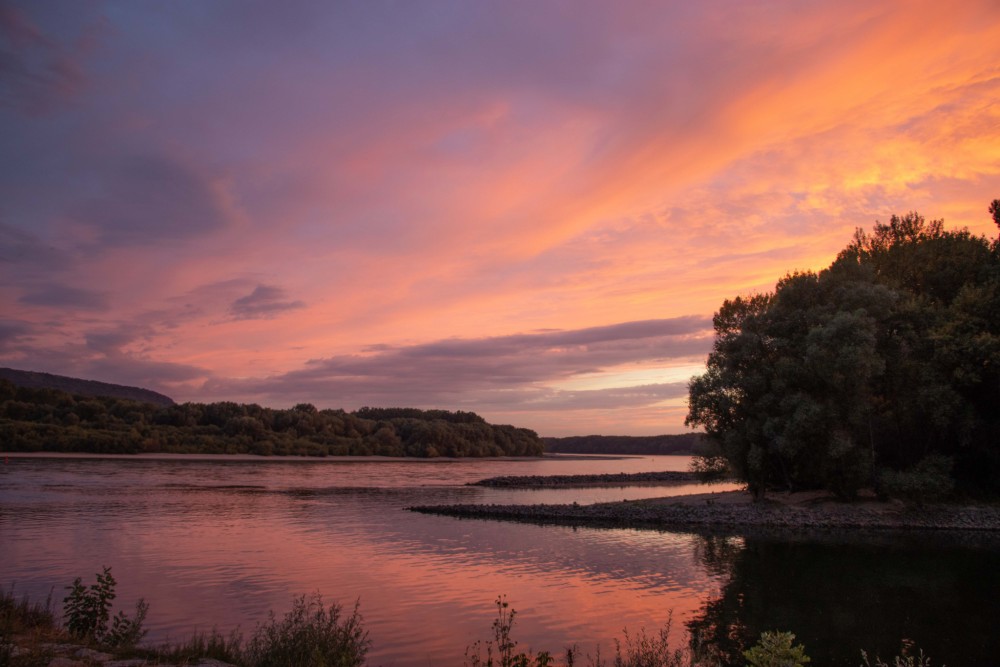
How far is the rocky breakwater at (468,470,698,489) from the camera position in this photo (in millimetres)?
85688

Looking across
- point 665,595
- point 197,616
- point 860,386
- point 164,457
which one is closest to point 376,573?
point 197,616

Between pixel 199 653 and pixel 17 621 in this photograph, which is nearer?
pixel 199 653

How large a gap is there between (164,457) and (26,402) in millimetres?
26516

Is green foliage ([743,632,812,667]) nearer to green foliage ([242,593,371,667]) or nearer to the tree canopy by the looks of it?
green foliage ([242,593,371,667])

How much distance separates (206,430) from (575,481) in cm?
8133

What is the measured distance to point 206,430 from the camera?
132875 mm

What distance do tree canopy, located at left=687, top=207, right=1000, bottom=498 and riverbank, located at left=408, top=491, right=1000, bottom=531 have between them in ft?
5.47

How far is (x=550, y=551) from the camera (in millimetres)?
33656

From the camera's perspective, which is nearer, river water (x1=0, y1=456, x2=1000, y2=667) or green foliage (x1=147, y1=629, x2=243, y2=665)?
green foliage (x1=147, y1=629, x2=243, y2=665)

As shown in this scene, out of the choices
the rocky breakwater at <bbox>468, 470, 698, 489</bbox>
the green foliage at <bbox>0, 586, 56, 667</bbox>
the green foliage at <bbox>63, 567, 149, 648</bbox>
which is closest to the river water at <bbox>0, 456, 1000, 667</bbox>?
the green foliage at <bbox>63, 567, 149, 648</bbox>

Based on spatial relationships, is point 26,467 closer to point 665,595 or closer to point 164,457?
point 164,457

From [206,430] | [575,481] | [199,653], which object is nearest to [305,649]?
[199,653]

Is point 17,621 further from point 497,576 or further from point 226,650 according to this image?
point 497,576

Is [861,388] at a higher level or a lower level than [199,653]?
higher
